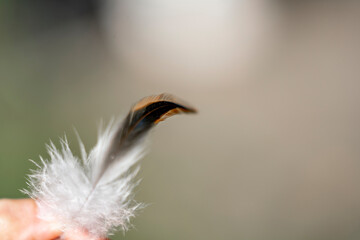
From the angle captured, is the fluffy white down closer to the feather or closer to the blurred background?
the feather

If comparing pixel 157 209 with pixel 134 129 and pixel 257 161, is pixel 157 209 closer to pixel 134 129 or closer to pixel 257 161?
pixel 257 161

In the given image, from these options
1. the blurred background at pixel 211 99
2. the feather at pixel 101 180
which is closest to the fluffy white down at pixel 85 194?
the feather at pixel 101 180

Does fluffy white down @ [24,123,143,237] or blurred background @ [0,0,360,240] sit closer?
fluffy white down @ [24,123,143,237]

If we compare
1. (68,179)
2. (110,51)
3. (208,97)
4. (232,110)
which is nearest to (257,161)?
(232,110)

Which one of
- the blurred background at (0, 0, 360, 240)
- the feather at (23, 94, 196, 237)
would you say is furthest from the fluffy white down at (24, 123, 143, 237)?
the blurred background at (0, 0, 360, 240)

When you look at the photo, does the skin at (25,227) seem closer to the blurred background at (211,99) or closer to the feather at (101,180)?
the feather at (101,180)

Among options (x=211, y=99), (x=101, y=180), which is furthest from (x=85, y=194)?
(x=211, y=99)

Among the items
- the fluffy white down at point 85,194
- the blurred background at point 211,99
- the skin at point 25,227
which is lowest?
the skin at point 25,227

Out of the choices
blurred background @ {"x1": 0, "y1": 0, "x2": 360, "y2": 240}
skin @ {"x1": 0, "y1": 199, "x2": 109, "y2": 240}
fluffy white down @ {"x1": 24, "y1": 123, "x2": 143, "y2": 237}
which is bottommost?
skin @ {"x1": 0, "y1": 199, "x2": 109, "y2": 240}
